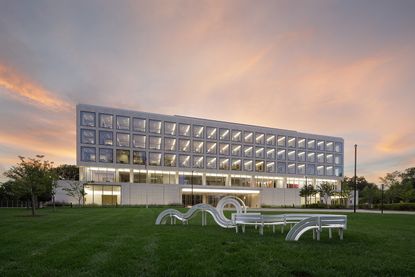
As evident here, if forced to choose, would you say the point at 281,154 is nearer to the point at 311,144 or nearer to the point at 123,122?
the point at 311,144

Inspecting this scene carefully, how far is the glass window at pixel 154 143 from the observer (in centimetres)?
7356

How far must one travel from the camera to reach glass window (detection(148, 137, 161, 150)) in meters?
73.6

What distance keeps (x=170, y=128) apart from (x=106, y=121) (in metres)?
14.6

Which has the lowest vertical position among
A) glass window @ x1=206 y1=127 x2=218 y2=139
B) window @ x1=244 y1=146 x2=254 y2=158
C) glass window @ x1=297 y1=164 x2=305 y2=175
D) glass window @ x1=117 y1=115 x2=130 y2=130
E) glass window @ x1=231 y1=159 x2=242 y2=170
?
glass window @ x1=297 y1=164 x2=305 y2=175

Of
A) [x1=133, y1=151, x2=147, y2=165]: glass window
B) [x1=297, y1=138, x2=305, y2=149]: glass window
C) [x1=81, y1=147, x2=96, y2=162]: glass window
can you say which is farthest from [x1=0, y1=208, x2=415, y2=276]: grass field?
[x1=297, y1=138, x2=305, y2=149]: glass window

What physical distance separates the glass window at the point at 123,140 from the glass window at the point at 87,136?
5.42 meters

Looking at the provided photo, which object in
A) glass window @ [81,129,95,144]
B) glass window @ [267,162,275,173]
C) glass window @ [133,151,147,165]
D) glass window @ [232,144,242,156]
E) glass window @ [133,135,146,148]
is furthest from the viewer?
glass window @ [267,162,275,173]

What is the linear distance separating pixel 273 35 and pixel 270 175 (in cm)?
6660

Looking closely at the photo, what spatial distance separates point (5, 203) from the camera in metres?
72.1

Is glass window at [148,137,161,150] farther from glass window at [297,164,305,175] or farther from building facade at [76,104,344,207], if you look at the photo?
glass window at [297,164,305,175]

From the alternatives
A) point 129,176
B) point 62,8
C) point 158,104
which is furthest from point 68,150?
point 62,8

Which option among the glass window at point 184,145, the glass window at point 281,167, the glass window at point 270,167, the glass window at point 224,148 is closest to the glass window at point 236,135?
the glass window at point 224,148

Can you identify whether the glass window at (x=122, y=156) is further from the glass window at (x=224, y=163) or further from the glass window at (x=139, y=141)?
the glass window at (x=224, y=163)

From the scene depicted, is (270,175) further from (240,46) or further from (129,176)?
(240,46)
